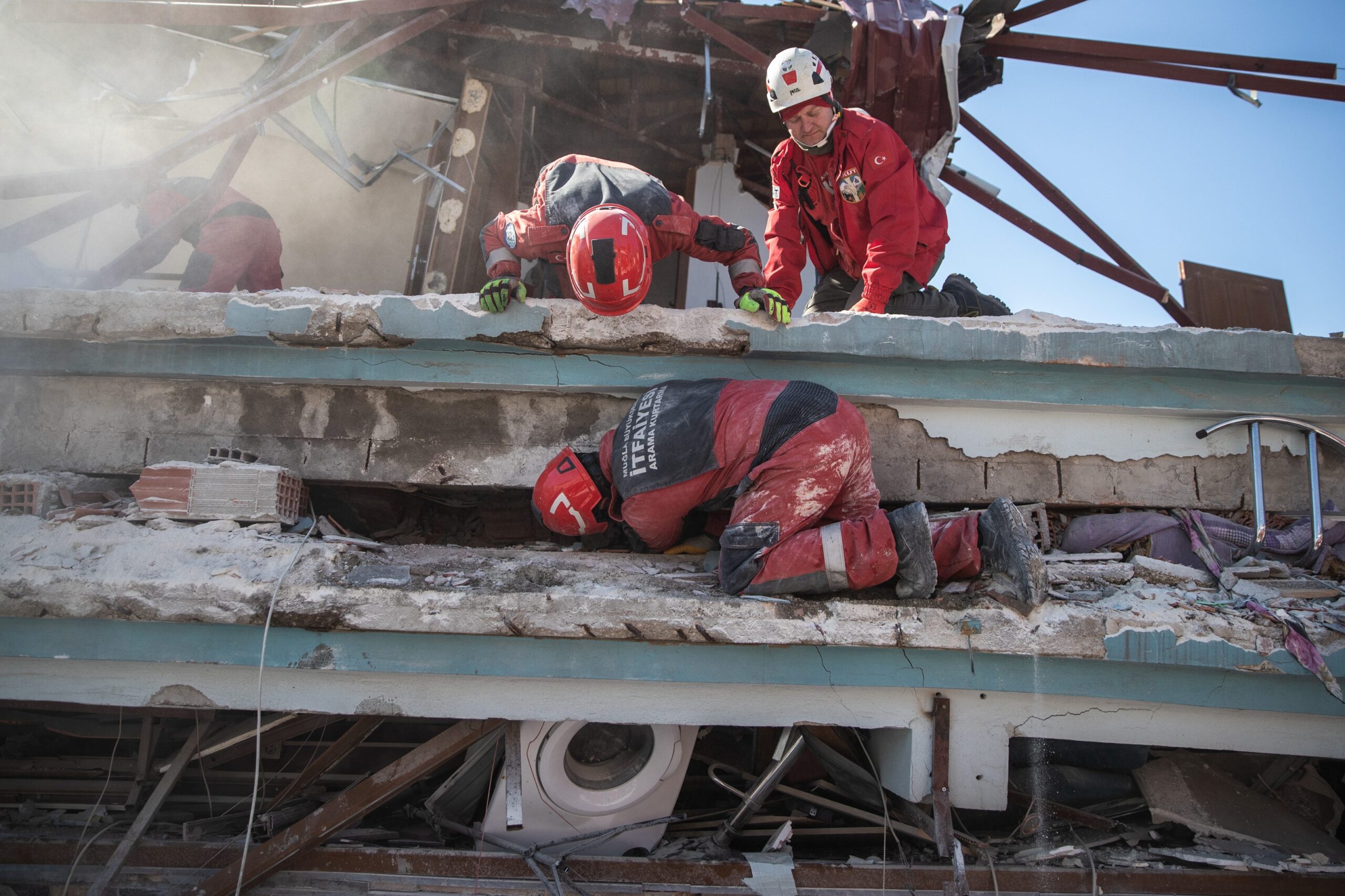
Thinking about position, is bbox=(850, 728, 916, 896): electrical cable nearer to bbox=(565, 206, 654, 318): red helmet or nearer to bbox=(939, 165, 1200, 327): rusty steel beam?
bbox=(565, 206, 654, 318): red helmet

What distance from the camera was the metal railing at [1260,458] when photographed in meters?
2.91

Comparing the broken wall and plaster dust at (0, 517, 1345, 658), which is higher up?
the broken wall

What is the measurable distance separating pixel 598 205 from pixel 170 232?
282 cm

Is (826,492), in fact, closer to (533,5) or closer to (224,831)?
(224,831)

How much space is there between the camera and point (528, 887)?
2.43 m

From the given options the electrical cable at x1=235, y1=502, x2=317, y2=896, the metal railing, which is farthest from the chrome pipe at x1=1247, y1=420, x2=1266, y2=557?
the electrical cable at x1=235, y1=502, x2=317, y2=896

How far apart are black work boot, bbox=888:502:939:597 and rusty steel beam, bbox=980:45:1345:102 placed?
4.16 m

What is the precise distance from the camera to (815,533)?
2.40 m

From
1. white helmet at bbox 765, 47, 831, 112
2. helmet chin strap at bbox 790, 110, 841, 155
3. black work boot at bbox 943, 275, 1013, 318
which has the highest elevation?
white helmet at bbox 765, 47, 831, 112

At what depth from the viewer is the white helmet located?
3.63m

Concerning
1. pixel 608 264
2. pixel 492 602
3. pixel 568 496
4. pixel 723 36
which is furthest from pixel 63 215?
pixel 723 36

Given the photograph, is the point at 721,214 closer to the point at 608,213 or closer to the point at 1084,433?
the point at 608,213

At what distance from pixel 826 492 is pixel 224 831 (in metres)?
2.77

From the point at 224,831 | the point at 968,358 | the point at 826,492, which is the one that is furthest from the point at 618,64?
the point at 224,831
